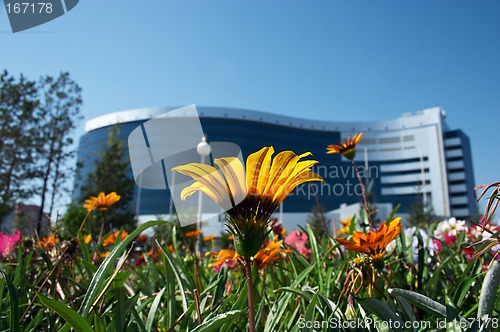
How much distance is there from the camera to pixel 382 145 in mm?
63344

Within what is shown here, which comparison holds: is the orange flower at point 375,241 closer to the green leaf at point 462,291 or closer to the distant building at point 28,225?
the green leaf at point 462,291

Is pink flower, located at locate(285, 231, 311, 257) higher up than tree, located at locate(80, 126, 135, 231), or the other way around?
tree, located at locate(80, 126, 135, 231)

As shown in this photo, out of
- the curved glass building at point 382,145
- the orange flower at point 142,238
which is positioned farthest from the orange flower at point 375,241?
the curved glass building at point 382,145

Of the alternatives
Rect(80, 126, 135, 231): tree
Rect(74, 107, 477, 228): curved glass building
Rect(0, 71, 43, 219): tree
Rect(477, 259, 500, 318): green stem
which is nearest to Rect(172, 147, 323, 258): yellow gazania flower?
Rect(477, 259, 500, 318): green stem

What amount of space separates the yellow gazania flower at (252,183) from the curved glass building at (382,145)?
51.8 meters

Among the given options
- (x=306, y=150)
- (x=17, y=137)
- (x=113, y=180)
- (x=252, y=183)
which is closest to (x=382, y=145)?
(x=306, y=150)

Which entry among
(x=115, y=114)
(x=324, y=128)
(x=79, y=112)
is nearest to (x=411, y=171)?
(x=324, y=128)

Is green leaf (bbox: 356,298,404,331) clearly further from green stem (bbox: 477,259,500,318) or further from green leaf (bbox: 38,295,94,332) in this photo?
green leaf (bbox: 38,295,94,332)

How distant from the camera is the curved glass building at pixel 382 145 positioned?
179 feet

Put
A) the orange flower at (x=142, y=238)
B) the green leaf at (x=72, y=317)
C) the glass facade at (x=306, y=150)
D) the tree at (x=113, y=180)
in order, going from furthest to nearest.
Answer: the glass facade at (x=306, y=150) → the tree at (x=113, y=180) → the orange flower at (x=142, y=238) → the green leaf at (x=72, y=317)

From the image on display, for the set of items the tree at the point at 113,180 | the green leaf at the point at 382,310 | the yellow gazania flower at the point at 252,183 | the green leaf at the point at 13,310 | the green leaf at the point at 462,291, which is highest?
the tree at the point at 113,180

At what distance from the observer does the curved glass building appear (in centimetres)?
5466

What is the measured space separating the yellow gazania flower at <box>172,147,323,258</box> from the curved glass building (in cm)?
5182

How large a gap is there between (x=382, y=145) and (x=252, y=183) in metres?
67.3
